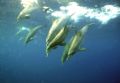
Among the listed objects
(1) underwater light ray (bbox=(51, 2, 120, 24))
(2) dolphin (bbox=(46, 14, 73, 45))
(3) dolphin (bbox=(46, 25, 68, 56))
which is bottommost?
(3) dolphin (bbox=(46, 25, 68, 56))

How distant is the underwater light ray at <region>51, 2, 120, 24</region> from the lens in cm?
2181

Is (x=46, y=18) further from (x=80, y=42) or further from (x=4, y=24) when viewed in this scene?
(x=80, y=42)

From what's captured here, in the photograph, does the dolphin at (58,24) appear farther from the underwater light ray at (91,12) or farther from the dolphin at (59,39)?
the underwater light ray at (91,12)

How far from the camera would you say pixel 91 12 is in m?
23.6

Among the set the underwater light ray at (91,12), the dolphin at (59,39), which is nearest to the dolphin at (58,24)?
the dolphin at (59,39)

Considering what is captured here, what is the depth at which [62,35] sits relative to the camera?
2.95 m

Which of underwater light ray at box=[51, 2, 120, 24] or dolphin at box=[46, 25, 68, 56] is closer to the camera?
dolphin at box=[46, 25, 68, 56]

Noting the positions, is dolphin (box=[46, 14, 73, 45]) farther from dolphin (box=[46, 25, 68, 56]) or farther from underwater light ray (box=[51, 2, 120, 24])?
underwater light ray (box=[51, 2, 120, 24])

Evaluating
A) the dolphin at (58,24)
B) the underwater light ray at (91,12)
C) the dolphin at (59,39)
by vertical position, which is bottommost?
the dolphin at (59,39)

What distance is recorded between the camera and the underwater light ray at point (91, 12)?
21.8 meters

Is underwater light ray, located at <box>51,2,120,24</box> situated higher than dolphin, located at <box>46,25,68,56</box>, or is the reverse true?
underwater light ray, located at <box>51,2,120,24</box>

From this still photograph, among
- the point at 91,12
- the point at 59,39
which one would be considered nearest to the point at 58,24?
the point at 59,39

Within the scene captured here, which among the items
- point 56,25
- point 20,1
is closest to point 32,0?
point 20,1

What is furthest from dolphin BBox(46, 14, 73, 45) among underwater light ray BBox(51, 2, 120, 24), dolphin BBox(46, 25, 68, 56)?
underwater light ray BBox(51, 2, 120, 24)
